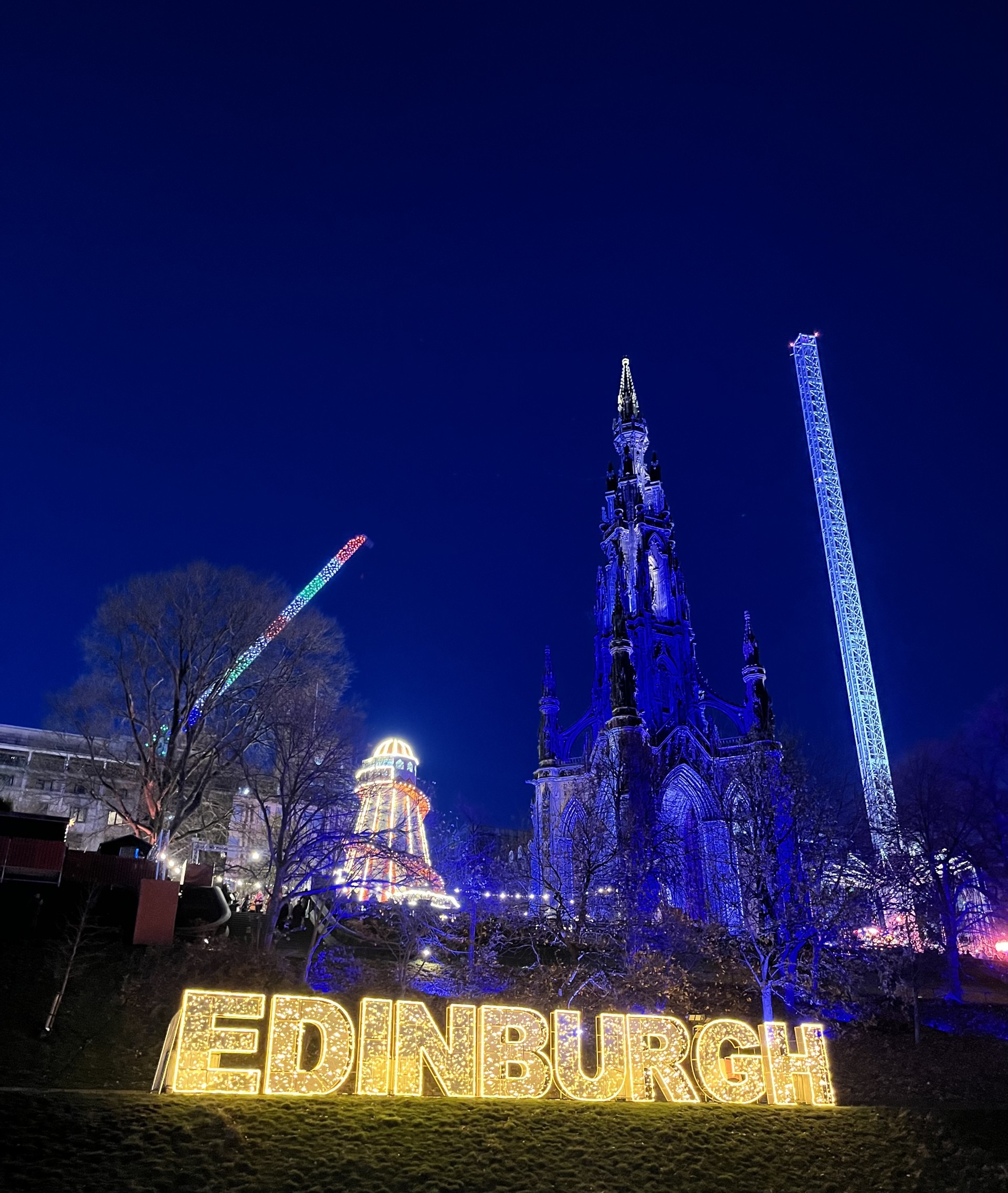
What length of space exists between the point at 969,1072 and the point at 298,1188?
79.8ft

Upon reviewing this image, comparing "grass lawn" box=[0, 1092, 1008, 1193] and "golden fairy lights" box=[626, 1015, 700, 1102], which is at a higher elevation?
"golden fairy lights" box=[626, 1015, 700, 1102]

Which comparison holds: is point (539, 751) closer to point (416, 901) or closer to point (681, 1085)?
point (416, 901)

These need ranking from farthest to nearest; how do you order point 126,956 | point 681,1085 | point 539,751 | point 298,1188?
point 539,751, point 126,956, point 681,1085, point 298,1188

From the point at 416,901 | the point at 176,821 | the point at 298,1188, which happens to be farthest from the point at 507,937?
the point at 298,1188

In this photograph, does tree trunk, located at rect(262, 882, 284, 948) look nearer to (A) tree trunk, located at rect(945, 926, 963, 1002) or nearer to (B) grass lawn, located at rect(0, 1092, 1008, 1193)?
(B) grass lawn, located at rect(0, 1092, 1008, 1193)

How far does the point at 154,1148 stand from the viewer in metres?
13.0

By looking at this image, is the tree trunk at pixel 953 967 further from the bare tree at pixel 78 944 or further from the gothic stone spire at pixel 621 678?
the bare tree at pixel 78 944

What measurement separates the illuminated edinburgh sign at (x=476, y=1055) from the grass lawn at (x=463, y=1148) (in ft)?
1.06

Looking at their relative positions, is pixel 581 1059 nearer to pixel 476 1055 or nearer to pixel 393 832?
pixel 476 1055

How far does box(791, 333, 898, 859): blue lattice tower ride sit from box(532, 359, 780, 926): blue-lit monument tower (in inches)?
545

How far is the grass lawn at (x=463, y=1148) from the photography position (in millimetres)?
12711

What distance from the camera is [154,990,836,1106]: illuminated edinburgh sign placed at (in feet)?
50.0

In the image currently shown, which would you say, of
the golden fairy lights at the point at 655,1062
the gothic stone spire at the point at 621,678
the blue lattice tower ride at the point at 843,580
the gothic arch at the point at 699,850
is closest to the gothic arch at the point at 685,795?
the gothic arch at the point at 699,850

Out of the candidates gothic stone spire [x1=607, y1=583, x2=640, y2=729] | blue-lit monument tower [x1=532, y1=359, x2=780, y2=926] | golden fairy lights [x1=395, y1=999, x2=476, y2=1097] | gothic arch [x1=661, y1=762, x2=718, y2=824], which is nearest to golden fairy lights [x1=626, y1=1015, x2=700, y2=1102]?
golden fairy lights [x1=395, y1=999, x2=476, y2=1097]
